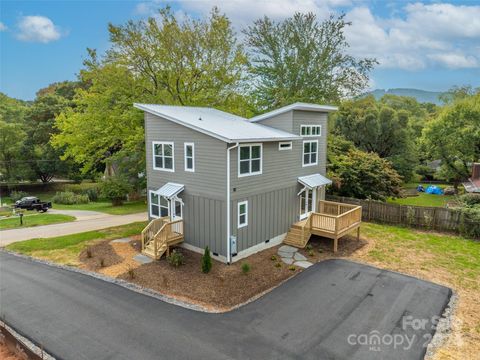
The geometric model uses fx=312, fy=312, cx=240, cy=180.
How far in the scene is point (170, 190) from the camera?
1312 centimetres

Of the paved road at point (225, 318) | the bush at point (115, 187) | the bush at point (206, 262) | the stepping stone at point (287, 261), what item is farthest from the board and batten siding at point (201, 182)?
the bush at point (115, 187)

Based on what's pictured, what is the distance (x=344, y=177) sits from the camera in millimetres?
21609

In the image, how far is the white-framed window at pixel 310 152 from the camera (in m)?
15.7

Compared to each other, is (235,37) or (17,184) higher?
(235,37)

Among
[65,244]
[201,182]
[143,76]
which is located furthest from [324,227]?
[143,76]

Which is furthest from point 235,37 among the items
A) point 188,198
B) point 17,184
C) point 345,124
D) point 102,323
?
point 17,184

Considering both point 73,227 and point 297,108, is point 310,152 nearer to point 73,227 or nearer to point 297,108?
point 297,108

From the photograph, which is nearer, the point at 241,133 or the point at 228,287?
the point at 228,287

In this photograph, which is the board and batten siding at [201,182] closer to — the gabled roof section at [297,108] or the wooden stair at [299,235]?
the wooden stair at [299,235]

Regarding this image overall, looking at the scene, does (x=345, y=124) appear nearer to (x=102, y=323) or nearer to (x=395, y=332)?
(x=395, y=332)

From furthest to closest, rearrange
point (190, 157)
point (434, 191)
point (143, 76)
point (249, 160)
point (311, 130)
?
point (434, 191) < point (143, 76) < point (311, 130) < point (190, 157) < point (249, 160)

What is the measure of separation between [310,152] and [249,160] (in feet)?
16.0

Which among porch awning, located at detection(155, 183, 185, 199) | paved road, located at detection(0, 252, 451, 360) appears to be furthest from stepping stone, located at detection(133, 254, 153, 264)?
porch awning, located at detection(155, 183, 185, 199)

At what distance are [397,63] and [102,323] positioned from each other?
91.8ft
